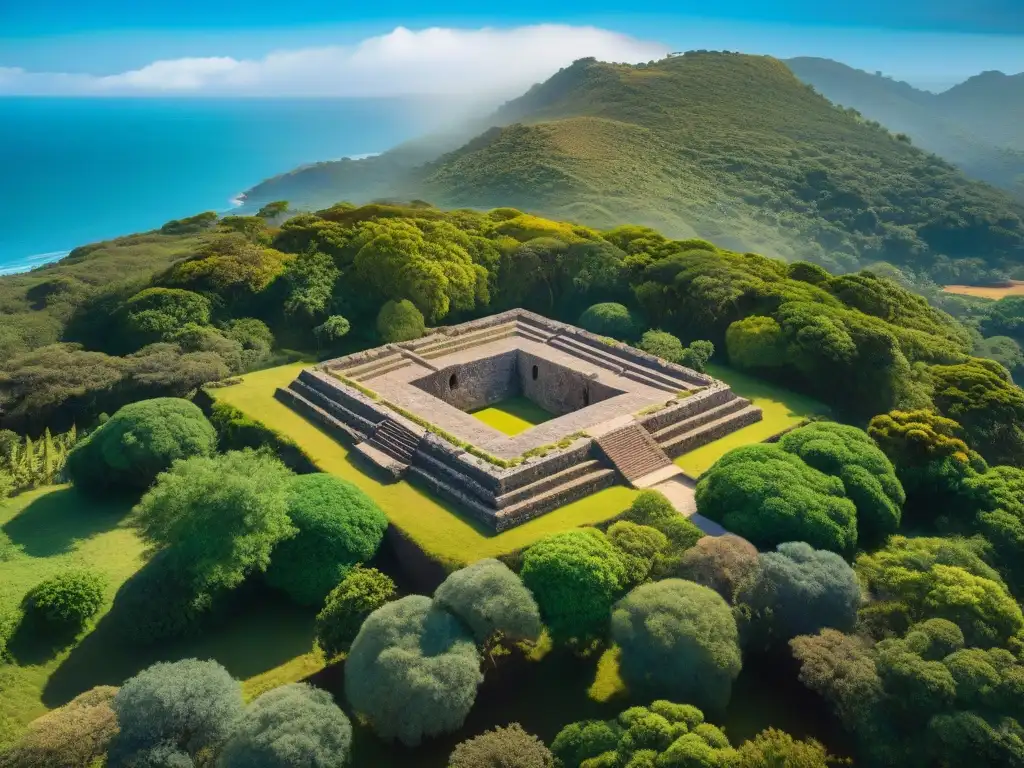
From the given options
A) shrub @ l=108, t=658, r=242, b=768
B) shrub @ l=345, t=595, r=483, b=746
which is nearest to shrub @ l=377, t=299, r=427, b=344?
shrub @ l=345, t=595, r=483, b=746

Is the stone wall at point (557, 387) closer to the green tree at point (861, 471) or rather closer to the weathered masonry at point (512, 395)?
the weathered masonry at point (512, 395)

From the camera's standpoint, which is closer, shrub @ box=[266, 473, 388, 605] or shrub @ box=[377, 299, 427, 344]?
shrub @ box=[266, 473, 388, 605]

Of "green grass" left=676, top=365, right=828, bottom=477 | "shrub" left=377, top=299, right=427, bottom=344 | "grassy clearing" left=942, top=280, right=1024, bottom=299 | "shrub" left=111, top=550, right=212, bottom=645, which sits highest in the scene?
"shrub" left=377, top=299, right=427, bottom=344

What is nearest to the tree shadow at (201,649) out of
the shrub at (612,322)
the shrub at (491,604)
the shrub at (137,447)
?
the shrub at (491,604)

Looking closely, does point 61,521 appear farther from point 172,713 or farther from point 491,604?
point 491,604

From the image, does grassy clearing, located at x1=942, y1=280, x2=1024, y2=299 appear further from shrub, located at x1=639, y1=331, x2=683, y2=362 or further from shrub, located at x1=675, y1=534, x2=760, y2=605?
shrub, located at x1=675, y1=534, x2=760, y2=605

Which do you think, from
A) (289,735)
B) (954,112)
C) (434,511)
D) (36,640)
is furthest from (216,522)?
(954,112)

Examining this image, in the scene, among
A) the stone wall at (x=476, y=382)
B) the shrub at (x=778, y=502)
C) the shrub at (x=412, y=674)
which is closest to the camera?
the shrub at (x=412, y=674)
